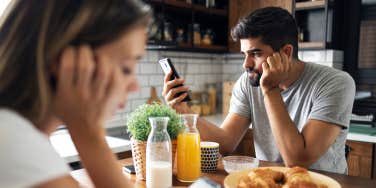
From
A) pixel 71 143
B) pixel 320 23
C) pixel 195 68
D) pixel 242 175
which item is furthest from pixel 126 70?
pixel 195 68

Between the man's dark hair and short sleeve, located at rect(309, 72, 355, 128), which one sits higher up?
the man's dark hair

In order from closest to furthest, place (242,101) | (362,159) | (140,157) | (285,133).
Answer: (140,157)
(285,133)
(242,101)
(362,159)

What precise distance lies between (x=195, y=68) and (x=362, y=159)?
1557 mm

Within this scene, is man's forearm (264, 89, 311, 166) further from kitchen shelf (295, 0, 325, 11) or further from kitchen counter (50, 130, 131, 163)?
kitchen shelf (295, 0, 325, 11)

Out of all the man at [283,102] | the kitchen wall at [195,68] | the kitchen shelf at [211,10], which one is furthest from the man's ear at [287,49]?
the kitchen shelf at [211,10]

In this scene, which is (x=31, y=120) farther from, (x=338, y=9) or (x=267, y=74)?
(x=338, y=9)

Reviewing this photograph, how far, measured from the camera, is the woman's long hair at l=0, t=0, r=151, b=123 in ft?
1.55

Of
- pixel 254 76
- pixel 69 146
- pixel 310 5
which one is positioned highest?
pixel 310 5

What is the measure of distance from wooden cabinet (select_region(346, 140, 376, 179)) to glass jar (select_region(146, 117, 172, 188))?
1.67 metres

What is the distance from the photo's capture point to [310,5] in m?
2.62

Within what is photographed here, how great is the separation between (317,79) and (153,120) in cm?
88

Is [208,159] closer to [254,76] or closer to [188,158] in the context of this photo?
[188,158]

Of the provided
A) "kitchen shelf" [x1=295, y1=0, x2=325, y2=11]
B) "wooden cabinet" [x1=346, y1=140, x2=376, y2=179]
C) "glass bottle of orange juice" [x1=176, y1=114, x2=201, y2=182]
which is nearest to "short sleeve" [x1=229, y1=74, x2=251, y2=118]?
"glass bottle of orange juice" [x1=176, y1=114, x2=201, y2=182]

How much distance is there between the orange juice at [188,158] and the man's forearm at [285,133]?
413 mm
